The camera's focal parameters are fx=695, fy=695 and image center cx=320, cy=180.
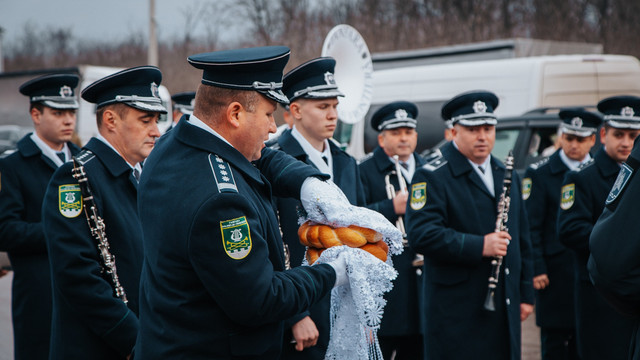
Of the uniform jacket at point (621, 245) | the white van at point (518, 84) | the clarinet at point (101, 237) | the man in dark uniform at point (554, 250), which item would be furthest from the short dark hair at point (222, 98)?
the white van at point (518, 84)

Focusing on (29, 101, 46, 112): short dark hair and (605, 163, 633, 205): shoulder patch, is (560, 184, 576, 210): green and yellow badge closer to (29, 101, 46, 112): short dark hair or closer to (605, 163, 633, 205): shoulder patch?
(605, 163, 633, 205): shoulder patch

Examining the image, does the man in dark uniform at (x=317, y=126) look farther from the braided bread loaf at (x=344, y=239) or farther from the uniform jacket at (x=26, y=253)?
→ the uniform jacket at (x=26, y=253)


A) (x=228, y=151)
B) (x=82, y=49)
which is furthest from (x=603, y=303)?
(x=82, y=49)

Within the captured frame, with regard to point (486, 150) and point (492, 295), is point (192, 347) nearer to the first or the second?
point (492, 295)

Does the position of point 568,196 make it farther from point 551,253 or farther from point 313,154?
point 313,154

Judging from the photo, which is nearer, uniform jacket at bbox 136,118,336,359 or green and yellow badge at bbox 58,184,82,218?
uniform jacket at bbox 136,118,336,359

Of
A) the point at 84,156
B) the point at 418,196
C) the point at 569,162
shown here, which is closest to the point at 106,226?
the point at 84,156

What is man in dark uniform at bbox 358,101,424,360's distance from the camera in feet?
17.9

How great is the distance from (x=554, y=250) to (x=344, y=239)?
419cm

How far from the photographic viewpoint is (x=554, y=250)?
6164 mm

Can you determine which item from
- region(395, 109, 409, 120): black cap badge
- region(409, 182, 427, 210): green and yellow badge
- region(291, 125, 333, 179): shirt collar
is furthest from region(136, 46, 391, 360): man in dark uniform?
region(395, 109, 409, 120): black cap badge

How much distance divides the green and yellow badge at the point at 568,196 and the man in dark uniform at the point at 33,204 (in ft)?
11.8

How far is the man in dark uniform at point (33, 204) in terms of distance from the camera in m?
4.19

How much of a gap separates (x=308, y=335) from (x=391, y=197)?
9.48 ft
